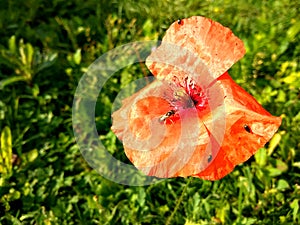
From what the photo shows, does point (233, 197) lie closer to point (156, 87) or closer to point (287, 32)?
point (156, 87)

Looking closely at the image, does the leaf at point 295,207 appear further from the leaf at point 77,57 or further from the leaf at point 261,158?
the leaf at point 77,57

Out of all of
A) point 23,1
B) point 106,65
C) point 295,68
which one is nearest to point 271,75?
point 295,68

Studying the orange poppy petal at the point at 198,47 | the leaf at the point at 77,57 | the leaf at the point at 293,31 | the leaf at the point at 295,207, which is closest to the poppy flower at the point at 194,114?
the orange poppy petal at the point at 198,47

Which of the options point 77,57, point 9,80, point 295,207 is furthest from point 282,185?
point 9,80

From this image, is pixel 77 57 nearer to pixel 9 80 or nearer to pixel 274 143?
pixel 9 80

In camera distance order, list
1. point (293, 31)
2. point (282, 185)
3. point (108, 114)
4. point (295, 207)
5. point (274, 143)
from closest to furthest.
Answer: point (295, 207), point (282, 185), point (274, 143), point (108, 114), point (293, 31)

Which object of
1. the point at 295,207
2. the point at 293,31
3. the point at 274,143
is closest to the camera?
the point at 295,207

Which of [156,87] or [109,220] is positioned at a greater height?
[156,87]
